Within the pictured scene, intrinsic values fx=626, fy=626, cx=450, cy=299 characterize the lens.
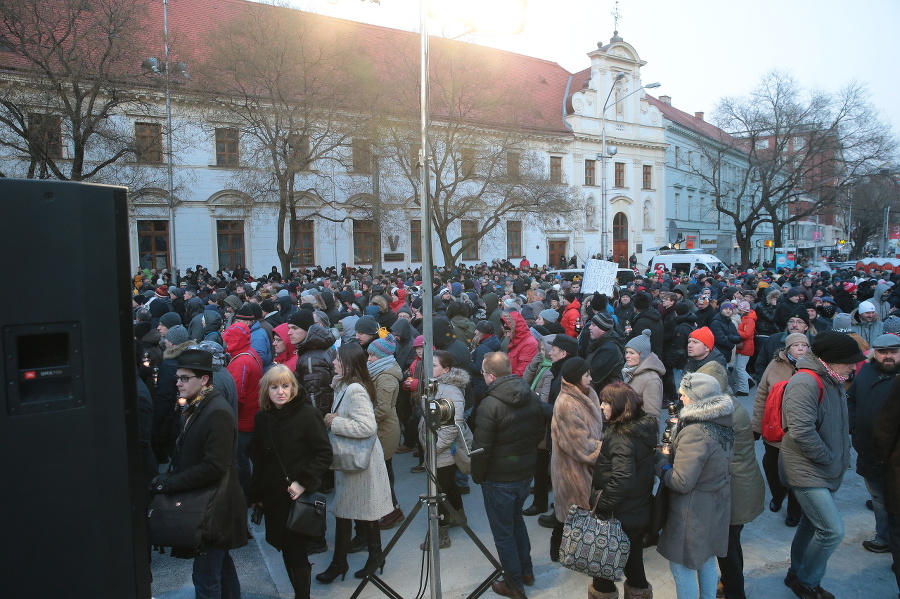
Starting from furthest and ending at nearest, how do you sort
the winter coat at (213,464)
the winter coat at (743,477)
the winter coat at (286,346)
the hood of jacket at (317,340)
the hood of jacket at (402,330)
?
the hood of jacket at (402,330) < the winter coat at (286,346) < the hood of jacket at (317,340) < the winter coat at (743,477) < the winter coat at (213,464)

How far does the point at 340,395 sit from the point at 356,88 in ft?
68.0

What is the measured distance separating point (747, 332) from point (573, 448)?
6292 mm

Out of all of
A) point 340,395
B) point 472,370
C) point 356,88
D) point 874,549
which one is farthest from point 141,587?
point 356,88

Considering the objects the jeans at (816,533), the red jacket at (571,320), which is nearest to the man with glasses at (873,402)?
the jeans at (816,533)

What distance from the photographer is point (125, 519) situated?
2496mm

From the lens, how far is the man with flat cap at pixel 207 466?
139 inches

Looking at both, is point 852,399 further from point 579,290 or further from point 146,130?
point 146,130

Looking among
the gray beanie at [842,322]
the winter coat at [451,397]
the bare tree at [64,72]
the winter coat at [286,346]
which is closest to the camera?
the winter coat at [451,397]

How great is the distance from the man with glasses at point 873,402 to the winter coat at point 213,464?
4380mm

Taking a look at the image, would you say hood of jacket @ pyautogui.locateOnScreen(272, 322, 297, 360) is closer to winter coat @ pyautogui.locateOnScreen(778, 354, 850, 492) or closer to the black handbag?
the black handbag

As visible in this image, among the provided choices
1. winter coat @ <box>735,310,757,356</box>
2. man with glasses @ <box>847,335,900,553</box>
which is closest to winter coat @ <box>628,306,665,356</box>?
winter coat @ <box>735,310,757,356</box>

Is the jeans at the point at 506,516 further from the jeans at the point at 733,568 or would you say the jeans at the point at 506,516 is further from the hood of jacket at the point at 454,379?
the jeans at the point at 733,568

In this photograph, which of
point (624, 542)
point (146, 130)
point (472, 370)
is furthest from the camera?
point (146, 130)

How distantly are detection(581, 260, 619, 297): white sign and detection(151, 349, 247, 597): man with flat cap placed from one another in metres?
9.36
